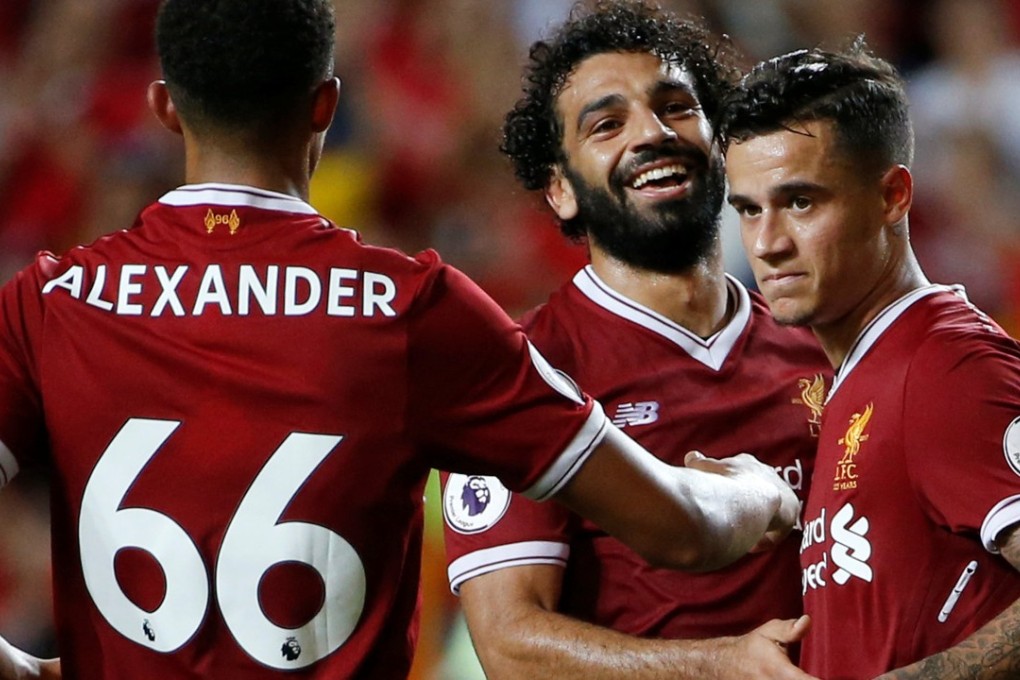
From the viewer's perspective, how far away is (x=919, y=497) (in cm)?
255

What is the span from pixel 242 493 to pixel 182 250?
1.27 ft

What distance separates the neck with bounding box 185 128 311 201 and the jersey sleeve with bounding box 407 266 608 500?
1.00 ft

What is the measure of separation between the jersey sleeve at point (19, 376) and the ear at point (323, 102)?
0.50 metres

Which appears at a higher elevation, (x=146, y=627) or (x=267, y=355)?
(x=267, y=355)

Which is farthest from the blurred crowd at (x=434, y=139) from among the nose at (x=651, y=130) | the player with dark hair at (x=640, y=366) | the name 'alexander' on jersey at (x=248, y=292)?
the name 'alexander' on jersey at (x=248, y=292)

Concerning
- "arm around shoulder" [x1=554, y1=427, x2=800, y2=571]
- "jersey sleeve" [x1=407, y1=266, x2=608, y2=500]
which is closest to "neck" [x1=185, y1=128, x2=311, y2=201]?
"jersey sleeve" [x1=407, y1=266, x2=608, y2=500]

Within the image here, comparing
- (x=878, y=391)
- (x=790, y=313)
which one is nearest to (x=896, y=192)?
(x=790, y=313)

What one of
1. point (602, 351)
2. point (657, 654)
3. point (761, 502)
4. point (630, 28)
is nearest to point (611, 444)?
point (761, 502)

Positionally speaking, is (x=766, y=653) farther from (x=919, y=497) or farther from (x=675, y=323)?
(x=675, y=323)

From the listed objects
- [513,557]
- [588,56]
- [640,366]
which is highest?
[588,56]

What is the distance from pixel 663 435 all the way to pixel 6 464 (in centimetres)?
137

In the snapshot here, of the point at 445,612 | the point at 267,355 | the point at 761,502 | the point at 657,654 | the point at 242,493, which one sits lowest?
the point at 445,612

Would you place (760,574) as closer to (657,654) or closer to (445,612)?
(657,654)

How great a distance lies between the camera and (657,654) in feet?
9.82
